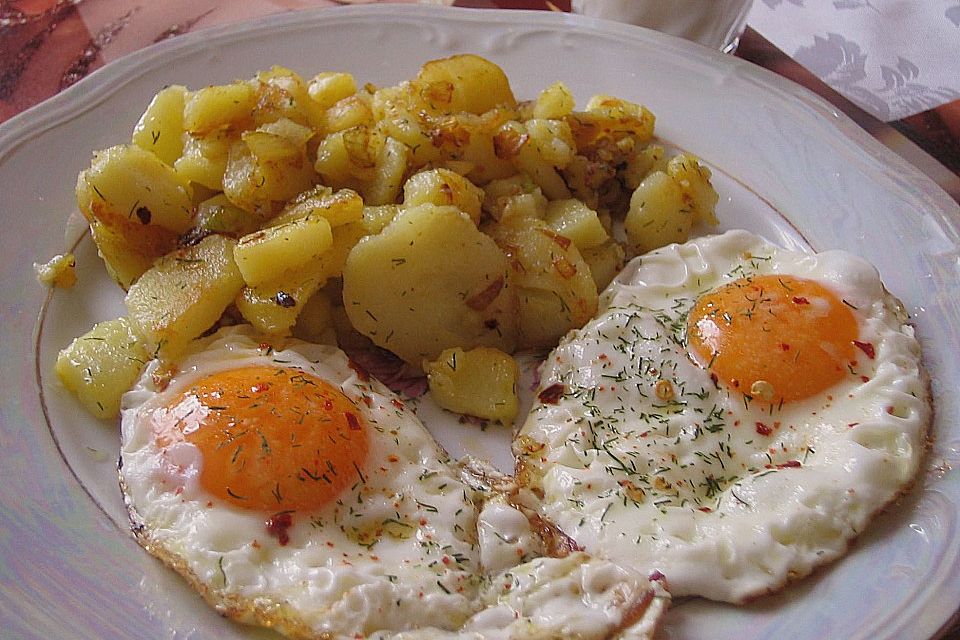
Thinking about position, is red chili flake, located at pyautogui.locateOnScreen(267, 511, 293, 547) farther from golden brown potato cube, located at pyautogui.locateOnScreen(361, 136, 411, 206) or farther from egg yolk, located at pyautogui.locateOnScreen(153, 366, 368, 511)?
golden brown potato cube, located at pyautogui.locateOnScreen(361, 136, 411, 206)

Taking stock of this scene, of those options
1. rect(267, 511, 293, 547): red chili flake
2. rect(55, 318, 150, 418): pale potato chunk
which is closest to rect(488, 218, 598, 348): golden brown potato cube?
rect(267, 511, 293, 547): red chili flake

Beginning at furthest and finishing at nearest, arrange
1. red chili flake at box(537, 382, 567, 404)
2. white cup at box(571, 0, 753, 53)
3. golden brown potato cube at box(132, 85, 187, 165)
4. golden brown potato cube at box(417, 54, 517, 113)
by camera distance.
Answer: white cup at box(571, 0, 753, 53)
golden brown potato cube at box(417, 54, 517, 113)
golden brown potato cube at box(132, 85, 187, 165)
red chili flake at box(537, 382, 567, 404)

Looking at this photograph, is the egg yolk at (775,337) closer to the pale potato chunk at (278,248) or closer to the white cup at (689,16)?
the pale potato chunk at (278,248)

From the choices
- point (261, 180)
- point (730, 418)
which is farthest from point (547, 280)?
point (261, 180)

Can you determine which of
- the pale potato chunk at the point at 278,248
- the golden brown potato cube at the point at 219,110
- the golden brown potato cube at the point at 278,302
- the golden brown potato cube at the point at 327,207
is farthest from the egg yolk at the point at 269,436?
the golden brown potato cube at the point at 219,110

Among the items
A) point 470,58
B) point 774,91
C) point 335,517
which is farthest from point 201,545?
point 774,91

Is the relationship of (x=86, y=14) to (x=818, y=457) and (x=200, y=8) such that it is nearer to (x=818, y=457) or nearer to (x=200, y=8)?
(x=200, y=8)
